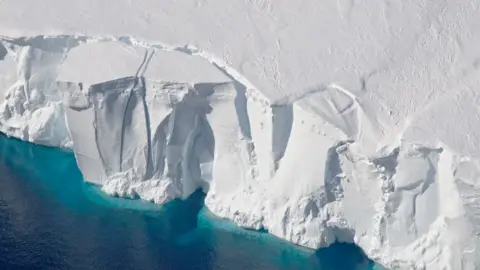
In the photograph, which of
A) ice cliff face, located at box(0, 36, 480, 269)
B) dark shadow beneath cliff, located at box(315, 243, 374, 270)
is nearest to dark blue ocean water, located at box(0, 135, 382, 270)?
dark shadow beneath cliff, located at box(315, 243, 374, 270)

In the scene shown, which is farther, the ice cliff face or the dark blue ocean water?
the dark blue ocean water

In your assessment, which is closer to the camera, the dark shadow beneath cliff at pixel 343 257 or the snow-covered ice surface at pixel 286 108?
the snow-covered ice surface at pixel 286 108

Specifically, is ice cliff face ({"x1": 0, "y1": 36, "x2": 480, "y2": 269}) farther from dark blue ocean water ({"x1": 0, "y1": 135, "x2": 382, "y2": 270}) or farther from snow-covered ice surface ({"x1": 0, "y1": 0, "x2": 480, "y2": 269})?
dark blue ocean water ({"x1": 0, "y1": 135, "x2": 382, "y2": 270})

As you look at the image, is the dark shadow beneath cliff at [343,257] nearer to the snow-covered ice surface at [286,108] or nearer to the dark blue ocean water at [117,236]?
the dark blue ocean water at [117,236]

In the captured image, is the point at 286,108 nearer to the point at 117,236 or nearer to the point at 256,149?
the point at 256,149

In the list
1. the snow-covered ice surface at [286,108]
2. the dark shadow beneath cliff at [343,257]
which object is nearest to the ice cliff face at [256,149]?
the snow-covered ice surface at [286,108]

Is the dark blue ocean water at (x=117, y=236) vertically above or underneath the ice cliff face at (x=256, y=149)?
underneath

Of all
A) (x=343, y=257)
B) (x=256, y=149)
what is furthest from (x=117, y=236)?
(x=343, y=257)
